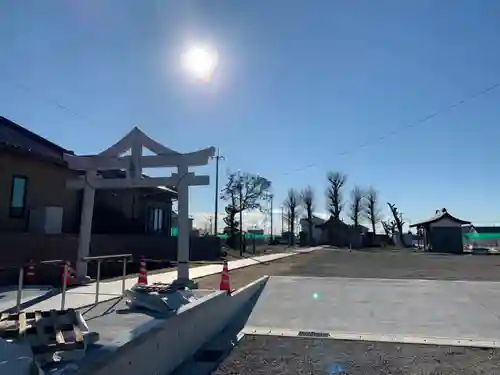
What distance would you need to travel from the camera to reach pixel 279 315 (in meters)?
9.26

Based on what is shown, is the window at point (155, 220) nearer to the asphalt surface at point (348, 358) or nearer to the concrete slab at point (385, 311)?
the concrete slab at point (385, 311)

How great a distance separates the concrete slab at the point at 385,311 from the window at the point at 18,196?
9218mm

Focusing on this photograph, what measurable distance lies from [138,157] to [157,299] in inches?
267

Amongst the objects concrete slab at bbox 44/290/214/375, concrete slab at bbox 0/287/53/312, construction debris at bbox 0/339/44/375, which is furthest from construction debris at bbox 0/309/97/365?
concrete slab at bbox 0/287/53/312

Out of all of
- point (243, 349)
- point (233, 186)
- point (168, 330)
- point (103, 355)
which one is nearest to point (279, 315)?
point (243, 349)

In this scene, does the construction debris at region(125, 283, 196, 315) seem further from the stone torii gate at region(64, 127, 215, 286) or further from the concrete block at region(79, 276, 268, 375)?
the stone torii gate at region(64, 127, 215, 286)

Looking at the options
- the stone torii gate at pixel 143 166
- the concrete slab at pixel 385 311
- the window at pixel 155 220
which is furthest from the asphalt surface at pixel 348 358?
the window at pixel 155 220

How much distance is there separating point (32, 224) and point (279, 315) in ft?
35.3

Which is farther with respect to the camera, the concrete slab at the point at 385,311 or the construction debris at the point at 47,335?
the concrete slab at the point at 385,311

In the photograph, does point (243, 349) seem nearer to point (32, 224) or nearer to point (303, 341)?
point (303, 341)

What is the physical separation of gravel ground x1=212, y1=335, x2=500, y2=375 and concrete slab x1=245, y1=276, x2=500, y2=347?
1.75 feet

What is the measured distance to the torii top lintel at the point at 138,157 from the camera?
12.0 metres

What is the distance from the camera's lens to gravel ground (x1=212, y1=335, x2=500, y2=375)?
551 centimetres

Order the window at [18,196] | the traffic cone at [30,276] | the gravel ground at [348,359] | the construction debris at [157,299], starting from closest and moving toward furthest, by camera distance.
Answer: the gravel ground at [348,359], the construction debris at [157,299], the traffic cone at [30,276], the window at [18,196]
